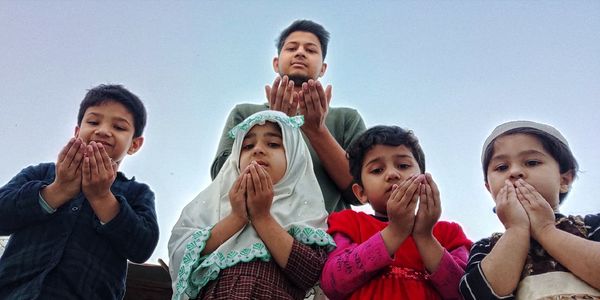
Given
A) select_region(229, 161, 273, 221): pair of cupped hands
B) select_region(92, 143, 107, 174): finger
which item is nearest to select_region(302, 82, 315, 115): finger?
select_region(229, 161, 273, 221): pair of cupped hands

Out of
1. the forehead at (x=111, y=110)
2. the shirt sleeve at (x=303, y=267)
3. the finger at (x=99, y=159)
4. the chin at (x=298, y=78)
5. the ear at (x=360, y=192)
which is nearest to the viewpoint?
the shirt sleeve at (x=303, y=267)

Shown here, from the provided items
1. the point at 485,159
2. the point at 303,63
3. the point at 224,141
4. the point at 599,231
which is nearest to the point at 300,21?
the point at 303,63

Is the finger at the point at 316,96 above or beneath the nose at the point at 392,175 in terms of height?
above

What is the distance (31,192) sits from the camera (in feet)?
8.61

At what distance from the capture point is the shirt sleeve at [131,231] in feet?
8.64

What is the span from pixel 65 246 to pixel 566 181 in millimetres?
2466

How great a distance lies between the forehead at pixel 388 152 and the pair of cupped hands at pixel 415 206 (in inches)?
20.5

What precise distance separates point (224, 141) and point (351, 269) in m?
1.41

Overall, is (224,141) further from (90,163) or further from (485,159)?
(485,159)

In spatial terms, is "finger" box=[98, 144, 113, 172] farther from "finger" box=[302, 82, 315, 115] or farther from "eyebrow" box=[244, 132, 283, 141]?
"finger" box=[302, 82, 315, 115]

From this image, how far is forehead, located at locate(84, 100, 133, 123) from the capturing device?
3105 millimetres

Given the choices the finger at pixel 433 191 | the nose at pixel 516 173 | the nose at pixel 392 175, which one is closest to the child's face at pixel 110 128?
the nose at pixel 392 175

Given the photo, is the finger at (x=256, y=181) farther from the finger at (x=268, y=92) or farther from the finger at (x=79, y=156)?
the finger at (x=268, y=92)

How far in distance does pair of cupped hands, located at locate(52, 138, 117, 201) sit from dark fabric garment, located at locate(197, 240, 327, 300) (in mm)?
724
